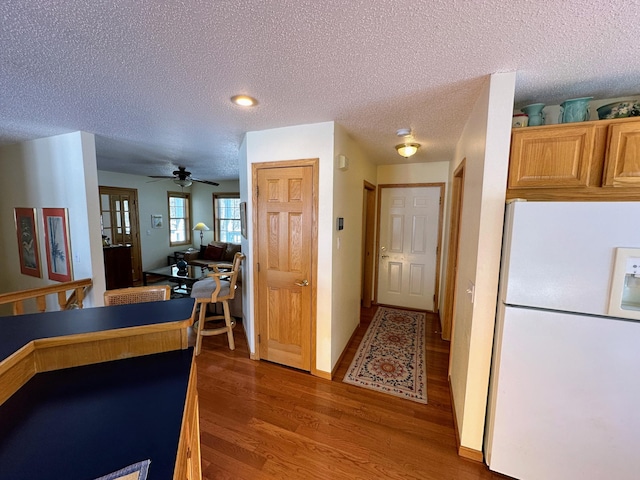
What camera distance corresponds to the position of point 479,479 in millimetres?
1562

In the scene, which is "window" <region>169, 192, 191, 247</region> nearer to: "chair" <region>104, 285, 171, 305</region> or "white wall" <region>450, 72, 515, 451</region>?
"chair" <region>104, 285, 171, 305</region>

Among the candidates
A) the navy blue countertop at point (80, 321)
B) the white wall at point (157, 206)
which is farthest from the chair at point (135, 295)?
the white wall at point (157, 206)

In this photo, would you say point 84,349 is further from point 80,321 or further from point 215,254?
point 215,254

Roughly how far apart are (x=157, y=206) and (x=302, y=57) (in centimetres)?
625

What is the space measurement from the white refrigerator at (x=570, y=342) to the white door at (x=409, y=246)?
2.59 metres

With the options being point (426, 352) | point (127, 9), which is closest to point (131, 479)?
point (127, 9)

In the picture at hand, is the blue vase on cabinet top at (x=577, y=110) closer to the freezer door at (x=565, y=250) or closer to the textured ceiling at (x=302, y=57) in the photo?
the textured ceiling at (x=302, y=57)

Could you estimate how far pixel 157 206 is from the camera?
6.23m

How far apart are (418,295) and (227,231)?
5.21 metres

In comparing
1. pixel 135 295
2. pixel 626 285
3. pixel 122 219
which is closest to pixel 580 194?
pixel 626 285

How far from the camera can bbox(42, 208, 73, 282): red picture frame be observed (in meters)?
2.86

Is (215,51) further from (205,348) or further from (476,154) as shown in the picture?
(205,348)

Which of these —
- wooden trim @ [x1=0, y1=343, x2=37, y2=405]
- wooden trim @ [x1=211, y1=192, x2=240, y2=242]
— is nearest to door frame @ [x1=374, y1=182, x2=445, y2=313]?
wooden trim @ [x1=0, y1=343, x2=37, y2=405]

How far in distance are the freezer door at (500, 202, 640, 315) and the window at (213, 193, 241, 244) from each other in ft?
21.2
